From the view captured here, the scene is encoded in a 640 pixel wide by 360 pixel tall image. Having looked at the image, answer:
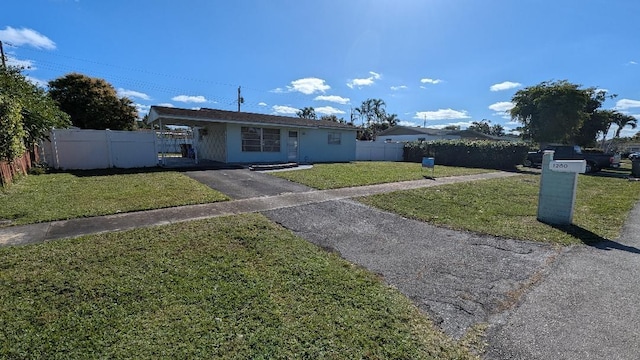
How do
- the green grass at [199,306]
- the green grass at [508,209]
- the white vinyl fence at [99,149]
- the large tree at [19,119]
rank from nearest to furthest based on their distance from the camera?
the green grass at [199,306] < the green grass at [508,209] < the large tree at [19,119] < the white vinyl fence at [99,149]

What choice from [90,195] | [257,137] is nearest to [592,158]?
[257,137]

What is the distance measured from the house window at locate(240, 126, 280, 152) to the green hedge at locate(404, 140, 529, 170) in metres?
12.4

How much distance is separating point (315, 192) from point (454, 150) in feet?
53.6

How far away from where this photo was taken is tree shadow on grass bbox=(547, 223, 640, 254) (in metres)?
4.64

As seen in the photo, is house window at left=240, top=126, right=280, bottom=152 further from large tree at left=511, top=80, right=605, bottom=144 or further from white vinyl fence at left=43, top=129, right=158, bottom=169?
large tree at left=511, top=80, right=605, bottom=144

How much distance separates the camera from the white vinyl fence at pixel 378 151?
2377cm

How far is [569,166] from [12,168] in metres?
13.8

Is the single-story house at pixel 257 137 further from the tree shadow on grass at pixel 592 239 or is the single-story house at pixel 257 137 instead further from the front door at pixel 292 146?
the tree shadow on grass at pixel 592 239

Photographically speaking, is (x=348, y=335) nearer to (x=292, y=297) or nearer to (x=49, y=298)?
(x=292, y=297)

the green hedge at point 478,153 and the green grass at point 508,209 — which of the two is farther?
the green hedge at point 478,153

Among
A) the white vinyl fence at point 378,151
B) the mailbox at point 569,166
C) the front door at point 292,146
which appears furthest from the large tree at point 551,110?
the mailbox at point 569,166

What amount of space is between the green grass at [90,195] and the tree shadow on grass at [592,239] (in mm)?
7272

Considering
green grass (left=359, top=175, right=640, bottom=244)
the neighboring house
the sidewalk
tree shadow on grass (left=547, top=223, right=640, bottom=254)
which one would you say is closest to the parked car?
green grass (left=359, top=175, right=640, bottom=244)

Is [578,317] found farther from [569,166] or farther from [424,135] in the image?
[424,135]
